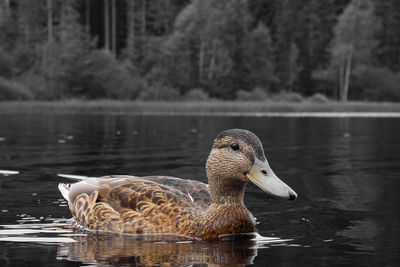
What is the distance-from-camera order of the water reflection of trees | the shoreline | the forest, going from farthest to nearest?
the forest < the shoreline < the water reflection of trees

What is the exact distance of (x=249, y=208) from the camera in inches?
330

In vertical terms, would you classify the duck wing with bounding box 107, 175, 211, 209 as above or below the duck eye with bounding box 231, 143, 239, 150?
below

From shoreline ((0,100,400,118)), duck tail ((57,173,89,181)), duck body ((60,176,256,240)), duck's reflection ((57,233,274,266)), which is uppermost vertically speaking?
duck body ((60,176,256,240))

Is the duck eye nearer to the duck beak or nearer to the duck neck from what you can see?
the duck beak

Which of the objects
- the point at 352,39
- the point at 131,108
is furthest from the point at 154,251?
the point at 352,39

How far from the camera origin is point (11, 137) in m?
20.7

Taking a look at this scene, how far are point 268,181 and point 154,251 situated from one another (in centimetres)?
126

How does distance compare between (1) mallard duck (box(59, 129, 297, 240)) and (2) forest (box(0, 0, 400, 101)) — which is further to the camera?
(2) forest (box(0, 0, 400, 101))

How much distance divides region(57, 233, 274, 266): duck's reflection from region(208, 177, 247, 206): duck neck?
42 cm

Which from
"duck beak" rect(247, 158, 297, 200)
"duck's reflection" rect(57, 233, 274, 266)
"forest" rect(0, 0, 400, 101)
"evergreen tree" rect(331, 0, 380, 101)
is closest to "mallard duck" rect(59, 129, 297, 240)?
"duck beak" rect(247, 158, 297, 200)

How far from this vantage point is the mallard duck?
20.8 feet

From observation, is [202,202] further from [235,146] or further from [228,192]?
[235,146]

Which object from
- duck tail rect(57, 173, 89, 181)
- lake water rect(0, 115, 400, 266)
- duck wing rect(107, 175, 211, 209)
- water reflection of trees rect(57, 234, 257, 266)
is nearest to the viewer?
water reflection of trees rect(57, 234, 257, 266)

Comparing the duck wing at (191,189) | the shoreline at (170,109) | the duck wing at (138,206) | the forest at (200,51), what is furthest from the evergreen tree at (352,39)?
the duck wing at (138,206)
